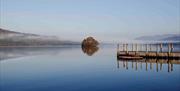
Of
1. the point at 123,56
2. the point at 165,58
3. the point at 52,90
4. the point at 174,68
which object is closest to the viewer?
the point at 52,90

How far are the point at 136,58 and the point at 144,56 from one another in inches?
115

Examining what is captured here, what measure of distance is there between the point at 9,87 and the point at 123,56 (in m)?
40.9

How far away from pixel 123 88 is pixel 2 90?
11.9 m

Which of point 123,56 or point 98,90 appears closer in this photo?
point 98,90

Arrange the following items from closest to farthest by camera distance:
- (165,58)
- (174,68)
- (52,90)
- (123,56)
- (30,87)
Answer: (52,90)
(30,87)
(174,68)
(165,58)
(123,56)

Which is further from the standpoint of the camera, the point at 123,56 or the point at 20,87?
the point at 123,56

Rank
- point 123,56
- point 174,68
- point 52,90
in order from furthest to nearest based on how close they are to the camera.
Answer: point 123,56
point 174,68
point 52,90

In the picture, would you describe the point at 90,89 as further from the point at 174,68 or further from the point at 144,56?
the point at 144,56

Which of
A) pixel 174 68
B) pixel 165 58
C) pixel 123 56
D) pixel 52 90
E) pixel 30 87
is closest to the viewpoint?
pixel 52 90

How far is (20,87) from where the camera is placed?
2903 cm

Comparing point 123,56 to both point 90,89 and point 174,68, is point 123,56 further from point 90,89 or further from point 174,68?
point 90,89

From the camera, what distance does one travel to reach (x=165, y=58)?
6169 cm

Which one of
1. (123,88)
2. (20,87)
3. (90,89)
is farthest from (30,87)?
(123,88)

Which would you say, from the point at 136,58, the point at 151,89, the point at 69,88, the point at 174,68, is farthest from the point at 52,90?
the point at 136,58
